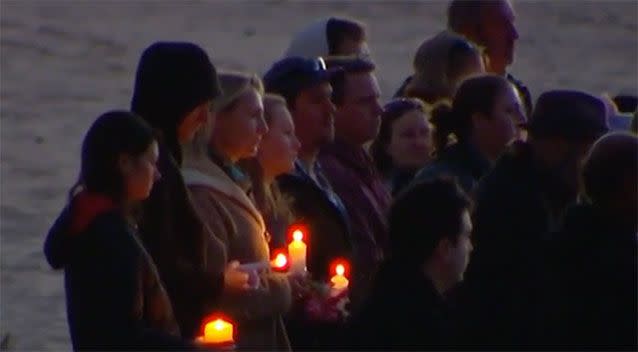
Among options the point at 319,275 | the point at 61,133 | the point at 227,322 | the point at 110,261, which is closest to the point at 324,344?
the point at 319,275

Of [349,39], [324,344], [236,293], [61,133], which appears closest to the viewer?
[236,293]

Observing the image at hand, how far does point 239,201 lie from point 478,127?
147 cm

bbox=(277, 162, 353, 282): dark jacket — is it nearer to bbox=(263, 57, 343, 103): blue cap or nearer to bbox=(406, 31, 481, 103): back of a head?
bbox=(263, 57, 343, 103): blue cap

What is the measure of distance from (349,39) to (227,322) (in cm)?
290

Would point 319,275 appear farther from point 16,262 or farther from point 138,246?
point 16,262

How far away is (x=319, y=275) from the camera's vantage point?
851 cm

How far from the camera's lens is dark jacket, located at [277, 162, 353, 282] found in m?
8.49

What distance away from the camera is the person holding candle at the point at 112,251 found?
6852mm

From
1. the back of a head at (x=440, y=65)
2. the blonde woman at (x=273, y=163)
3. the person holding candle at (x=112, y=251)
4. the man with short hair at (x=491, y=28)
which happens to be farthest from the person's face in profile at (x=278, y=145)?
the man with short hair at (x=491, y=28)

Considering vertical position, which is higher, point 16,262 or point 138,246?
point 138,246

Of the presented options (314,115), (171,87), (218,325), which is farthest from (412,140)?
(218,325)

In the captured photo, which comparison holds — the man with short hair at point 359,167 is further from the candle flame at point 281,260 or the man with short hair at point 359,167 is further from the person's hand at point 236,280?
the person's hand at point 236,280

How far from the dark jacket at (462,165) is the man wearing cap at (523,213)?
328 mm

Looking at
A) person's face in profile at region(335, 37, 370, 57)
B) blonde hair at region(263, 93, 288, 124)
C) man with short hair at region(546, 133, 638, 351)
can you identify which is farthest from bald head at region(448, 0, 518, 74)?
man with short hair at region(546, 133, 638, 351)
